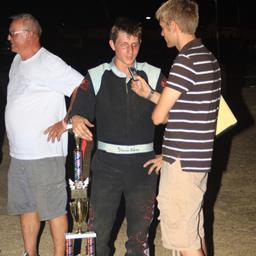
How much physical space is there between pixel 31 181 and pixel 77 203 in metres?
0.53

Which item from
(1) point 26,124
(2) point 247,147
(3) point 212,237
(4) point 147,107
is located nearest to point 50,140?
(1) point 26,124

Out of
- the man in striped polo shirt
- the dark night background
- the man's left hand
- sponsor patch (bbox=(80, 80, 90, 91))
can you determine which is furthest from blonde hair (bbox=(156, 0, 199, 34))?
the dark night background

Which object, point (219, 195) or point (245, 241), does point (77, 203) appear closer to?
point (245, 241)

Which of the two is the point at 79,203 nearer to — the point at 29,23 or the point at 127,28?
the point at 127,28

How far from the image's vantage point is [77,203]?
3.62 meters

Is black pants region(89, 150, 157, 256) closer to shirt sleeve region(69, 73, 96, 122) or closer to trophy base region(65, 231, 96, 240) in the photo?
trophy base region(65, 231, 96, 240)

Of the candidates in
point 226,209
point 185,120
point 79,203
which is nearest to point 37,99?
point 79,203

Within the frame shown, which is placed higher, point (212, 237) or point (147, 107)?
point (147, 107)

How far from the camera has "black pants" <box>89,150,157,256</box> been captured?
11.7 feet

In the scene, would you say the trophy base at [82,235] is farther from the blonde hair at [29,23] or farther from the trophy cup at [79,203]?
the blonde hair at [29,23]

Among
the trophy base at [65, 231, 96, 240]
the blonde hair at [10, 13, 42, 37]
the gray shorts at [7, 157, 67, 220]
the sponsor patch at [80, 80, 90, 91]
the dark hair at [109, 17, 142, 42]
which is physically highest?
the blonde hair at [10, 13, 42, 37]

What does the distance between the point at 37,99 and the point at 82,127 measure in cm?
70

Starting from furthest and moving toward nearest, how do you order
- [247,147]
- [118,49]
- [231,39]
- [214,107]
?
[231,39], [247,147], [118,49], [214,107]

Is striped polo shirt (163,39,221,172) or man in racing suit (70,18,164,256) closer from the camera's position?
striped polo shirt (163,39,221,172)
